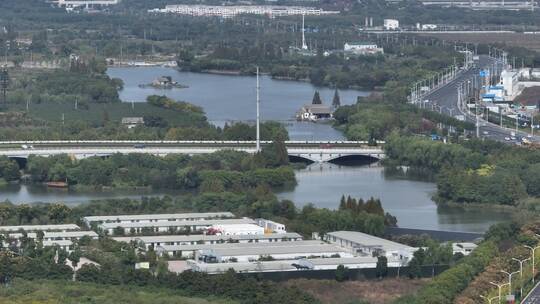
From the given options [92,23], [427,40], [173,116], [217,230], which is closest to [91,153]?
[173,116]

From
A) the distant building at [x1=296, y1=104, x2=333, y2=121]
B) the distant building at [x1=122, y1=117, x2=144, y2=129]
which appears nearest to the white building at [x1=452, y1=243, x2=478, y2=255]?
the distant building at [x1=122, y1=117, x2=144, y2=129]

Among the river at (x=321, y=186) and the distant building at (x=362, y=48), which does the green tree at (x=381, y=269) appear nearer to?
the river at (x=321, y=186)

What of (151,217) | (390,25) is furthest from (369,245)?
(390,25)

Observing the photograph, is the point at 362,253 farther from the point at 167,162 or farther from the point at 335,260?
the point at 167,162

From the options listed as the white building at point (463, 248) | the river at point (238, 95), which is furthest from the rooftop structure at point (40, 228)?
the river at point (238, 95)

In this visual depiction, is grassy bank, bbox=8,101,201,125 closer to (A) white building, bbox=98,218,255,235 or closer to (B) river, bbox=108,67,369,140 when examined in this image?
(B) river, bbox=108,67,369,140

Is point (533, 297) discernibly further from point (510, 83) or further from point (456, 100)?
point (510, 83)

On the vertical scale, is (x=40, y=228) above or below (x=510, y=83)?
above
